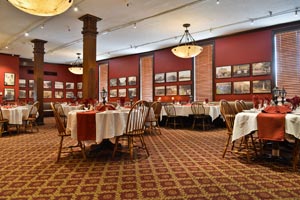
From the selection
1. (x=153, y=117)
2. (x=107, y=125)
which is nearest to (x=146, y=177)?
(x=107, y=125)

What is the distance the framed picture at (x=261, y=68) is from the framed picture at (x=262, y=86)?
32 cm

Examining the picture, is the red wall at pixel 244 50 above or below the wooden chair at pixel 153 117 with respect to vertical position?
above

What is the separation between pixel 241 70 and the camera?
357 inches

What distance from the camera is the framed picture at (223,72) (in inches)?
370

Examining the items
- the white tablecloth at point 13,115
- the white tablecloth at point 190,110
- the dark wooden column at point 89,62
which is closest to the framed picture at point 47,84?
the white tablecloth at point 13,115

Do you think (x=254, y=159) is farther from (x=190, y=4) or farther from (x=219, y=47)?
(x=219, y=47)

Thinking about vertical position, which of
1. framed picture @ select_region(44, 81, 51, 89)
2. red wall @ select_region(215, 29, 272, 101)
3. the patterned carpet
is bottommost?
the patterned carpet

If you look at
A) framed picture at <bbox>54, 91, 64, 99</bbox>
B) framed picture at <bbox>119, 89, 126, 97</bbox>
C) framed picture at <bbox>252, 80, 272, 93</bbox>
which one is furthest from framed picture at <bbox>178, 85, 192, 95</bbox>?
framed picture at <bbox>54, 91, 64, 99</bbox>

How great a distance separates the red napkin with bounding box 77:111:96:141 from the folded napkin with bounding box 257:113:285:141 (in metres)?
2.60

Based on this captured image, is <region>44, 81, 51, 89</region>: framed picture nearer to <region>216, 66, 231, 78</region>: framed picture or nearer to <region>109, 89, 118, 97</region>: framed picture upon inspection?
<region>109, 89, 118, 97</region>: framed picture

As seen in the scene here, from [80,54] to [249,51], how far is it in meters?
9.14

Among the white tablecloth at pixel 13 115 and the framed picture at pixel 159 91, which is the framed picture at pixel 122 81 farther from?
the white tablecloth at pixel 13 115

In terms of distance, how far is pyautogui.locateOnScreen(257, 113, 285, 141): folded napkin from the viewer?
3.11 m

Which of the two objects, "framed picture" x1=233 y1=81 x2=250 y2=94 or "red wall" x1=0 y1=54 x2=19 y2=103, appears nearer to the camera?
"framed picture" x1=233 y1=81 x2=250 y2=94
